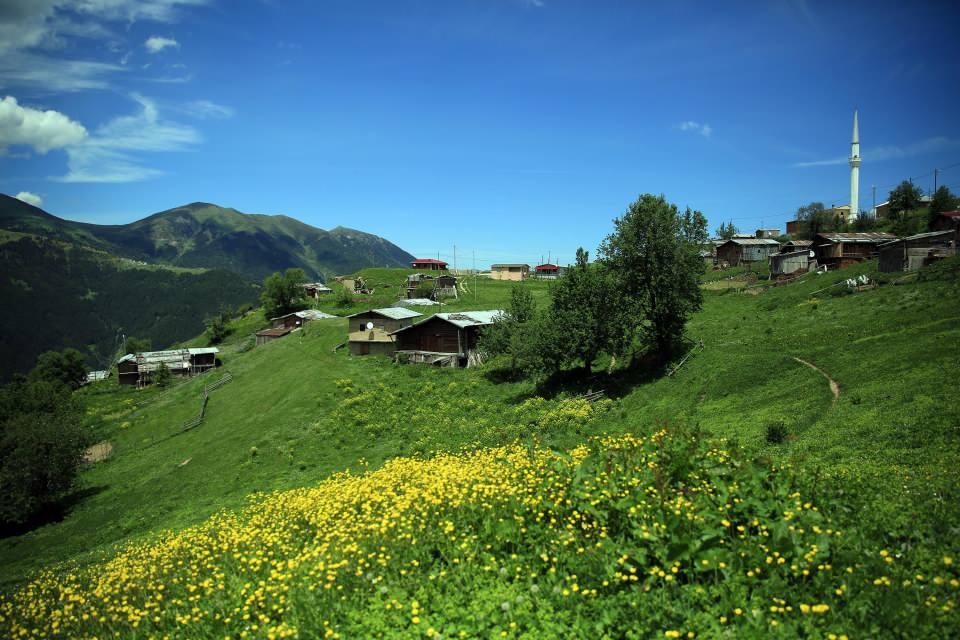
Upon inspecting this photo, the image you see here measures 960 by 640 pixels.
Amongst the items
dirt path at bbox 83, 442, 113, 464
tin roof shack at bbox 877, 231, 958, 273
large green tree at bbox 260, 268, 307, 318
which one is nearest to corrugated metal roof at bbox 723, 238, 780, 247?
tin roof shack at bbox 877, 231, 958, 273

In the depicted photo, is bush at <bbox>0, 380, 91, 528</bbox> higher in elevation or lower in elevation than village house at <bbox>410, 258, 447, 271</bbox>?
lower

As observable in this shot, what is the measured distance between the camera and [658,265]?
125 feet

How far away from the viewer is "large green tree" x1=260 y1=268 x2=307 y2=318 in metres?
105

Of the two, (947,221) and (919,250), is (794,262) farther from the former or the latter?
(919,250)

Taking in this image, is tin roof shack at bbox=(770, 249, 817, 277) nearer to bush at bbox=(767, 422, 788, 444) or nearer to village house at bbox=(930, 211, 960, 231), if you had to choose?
village house at bbox=(930, 211, 960, 231)

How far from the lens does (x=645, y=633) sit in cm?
793

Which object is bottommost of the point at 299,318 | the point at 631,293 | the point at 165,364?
the point at 165,364

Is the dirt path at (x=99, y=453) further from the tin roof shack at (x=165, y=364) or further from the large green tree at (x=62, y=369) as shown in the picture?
the large green tree at (x=62, y=369)

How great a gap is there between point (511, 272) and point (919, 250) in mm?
87119

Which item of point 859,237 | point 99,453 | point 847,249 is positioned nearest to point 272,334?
point 99,453

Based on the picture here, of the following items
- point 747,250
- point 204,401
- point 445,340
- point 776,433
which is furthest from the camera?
point 747,250

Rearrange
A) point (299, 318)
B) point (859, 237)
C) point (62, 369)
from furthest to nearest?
point (62, 369)
point (299, 318)
point (859, 237)

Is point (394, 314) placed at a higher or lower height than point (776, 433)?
higher

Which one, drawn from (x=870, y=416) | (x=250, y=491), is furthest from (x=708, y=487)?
(x=250, y=491)
